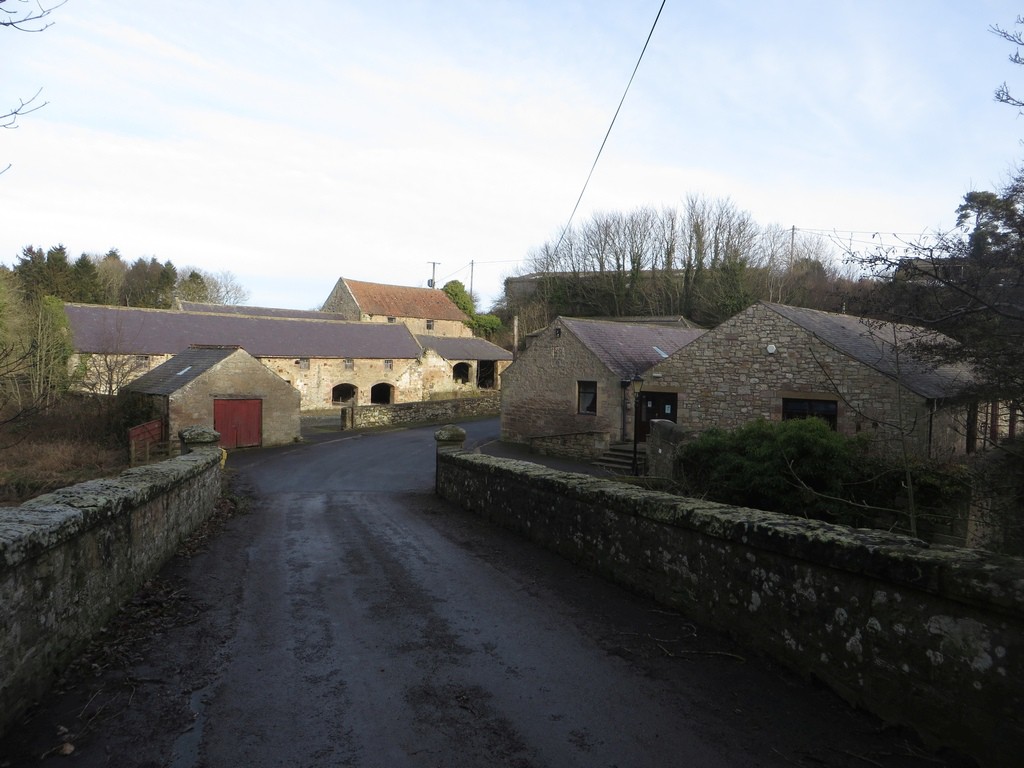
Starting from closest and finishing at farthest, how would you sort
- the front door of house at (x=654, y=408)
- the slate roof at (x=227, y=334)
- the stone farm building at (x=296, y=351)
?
the front door of house at (x=654, y=408), the stone farm building at (x=296, y=351), the slate roof at (x=227, y=334)

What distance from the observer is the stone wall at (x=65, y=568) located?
12.4 ft

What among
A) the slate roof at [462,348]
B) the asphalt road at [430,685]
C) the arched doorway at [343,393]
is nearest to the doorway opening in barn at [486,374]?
the slate roof at [462,348]

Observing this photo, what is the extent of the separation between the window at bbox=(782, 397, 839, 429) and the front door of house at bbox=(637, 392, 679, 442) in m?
4.08

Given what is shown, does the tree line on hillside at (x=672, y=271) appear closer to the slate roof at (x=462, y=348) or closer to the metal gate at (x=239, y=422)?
the slate roof at (x=462, y=348)

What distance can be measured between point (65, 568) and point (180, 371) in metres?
25.0

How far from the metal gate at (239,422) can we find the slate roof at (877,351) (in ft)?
63.9

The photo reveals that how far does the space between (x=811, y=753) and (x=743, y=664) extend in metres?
1.13

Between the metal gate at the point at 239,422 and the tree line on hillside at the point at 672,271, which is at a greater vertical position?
the tree line on hillside at the point at 672,271

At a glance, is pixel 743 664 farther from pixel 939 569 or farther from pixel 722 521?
pixel 939 569

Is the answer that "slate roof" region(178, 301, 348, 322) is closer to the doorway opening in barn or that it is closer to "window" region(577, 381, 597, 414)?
the doorway opening in barn

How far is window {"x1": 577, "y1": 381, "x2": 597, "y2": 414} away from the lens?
88.4 ft

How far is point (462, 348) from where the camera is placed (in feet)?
168

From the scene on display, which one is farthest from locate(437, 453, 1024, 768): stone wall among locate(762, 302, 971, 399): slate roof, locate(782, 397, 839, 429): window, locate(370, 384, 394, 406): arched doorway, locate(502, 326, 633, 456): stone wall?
locate(370, 384, 394, 406): arched doorway

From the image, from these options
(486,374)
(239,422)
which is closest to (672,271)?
(486,374)
